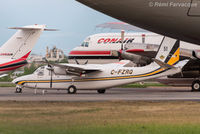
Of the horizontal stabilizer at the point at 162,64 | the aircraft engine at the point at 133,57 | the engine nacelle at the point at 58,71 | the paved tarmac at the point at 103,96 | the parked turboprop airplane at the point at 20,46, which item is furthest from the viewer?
the aircraft engine at the point at 133,57

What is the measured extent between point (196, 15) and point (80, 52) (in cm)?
2708

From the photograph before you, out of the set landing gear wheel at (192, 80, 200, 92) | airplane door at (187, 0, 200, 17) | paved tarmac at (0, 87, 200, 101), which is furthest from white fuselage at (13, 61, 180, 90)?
airplane door at (187, 0, 200, 17)

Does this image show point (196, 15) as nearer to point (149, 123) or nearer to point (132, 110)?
point (149, 123)

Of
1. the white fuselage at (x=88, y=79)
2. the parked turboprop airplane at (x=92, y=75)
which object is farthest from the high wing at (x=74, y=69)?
the white fuselage at (x=88, y=79)

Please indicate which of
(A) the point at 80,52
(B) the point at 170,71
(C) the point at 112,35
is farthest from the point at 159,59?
(A) the point at 80,52

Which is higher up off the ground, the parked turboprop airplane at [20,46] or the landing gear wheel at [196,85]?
the parked turboprop airplane at [20,46]

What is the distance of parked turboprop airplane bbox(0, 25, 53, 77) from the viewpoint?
29.4 metres

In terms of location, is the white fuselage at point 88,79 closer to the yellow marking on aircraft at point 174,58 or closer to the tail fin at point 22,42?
the yellow marking on aircraft at point 174,58

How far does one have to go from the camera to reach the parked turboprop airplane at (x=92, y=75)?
28.5 metres

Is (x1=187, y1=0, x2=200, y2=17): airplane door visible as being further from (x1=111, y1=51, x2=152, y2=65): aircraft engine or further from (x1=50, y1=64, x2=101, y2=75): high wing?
(x1=111, y1=51, x2=152, y2=65): aircraft engine

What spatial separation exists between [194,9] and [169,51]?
1967 cm

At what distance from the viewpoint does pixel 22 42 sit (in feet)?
99.9

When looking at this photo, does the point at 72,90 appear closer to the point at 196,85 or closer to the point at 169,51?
the point at 169,51

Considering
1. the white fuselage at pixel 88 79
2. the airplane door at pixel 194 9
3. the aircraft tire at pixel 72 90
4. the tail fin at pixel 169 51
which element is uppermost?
the airplane door at pixel 194 9
